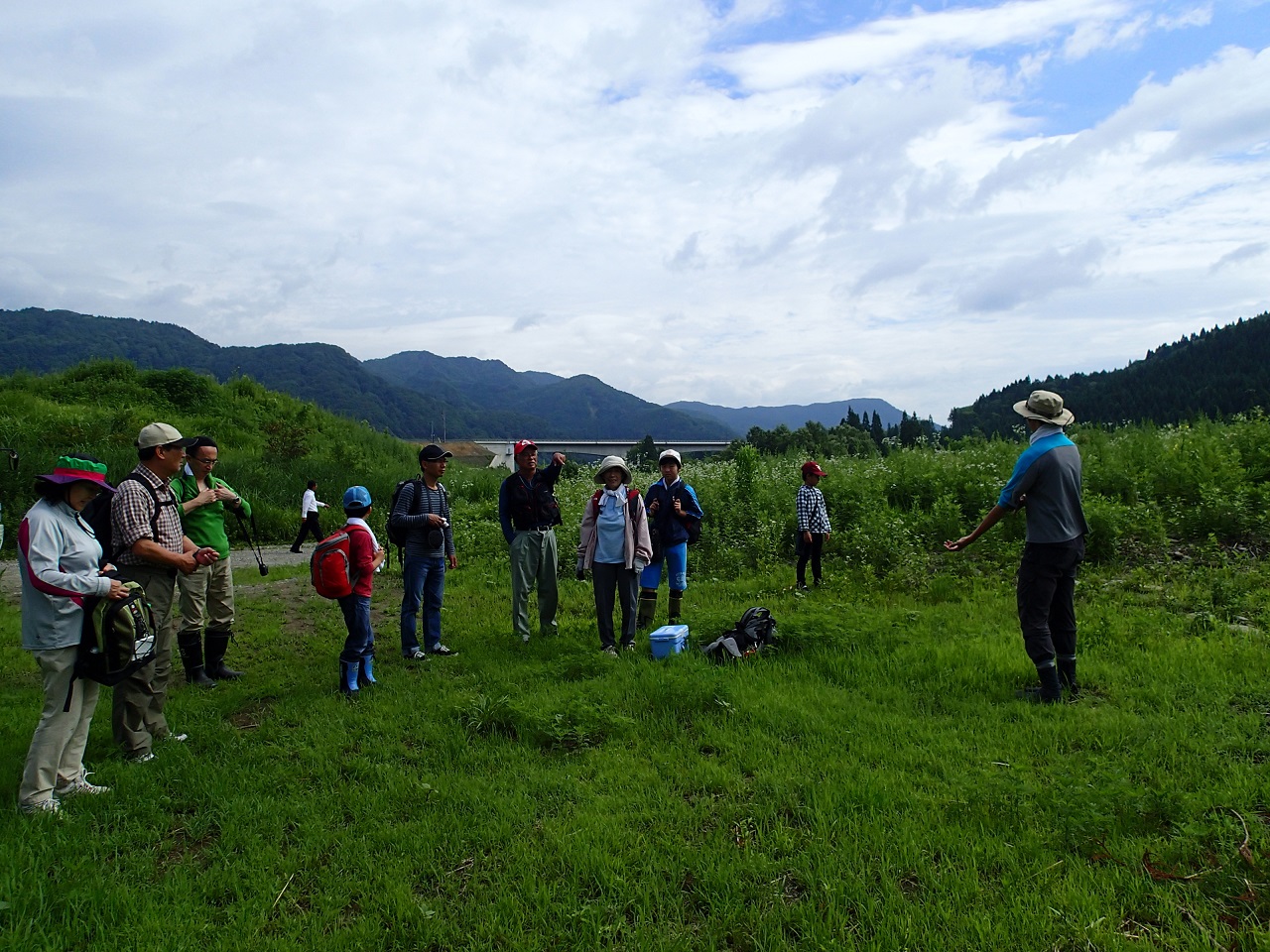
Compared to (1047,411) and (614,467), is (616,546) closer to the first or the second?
(614,467)

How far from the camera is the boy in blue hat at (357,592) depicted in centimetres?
662

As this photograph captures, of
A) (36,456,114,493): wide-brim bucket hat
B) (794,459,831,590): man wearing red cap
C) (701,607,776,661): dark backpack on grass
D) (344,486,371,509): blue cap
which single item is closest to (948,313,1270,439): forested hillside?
(794,459,831,590): man wearing red cap

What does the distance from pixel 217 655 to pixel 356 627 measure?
6.10 feet

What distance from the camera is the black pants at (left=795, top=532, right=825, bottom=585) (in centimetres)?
1055

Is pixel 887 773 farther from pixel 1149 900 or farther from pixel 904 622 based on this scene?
pixel 904 622

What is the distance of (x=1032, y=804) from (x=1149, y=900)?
0.78 meters

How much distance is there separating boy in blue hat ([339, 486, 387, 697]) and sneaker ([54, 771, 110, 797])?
81.7 inches

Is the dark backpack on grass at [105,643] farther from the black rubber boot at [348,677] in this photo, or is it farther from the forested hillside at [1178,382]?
the forested hillside at [1178,382]

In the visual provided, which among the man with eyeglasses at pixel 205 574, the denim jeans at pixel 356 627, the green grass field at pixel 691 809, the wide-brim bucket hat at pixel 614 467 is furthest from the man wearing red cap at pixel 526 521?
the man with eyeglasses at pixel 205 574

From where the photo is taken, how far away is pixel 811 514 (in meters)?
10.5

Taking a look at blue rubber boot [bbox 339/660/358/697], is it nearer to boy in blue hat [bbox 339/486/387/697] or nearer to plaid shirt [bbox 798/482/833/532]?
boy in blue hat [bbox 339/486/387/697]

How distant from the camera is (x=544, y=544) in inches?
328

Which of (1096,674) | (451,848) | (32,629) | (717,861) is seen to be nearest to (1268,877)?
(717,861)

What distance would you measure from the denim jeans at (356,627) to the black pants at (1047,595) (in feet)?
18.3
